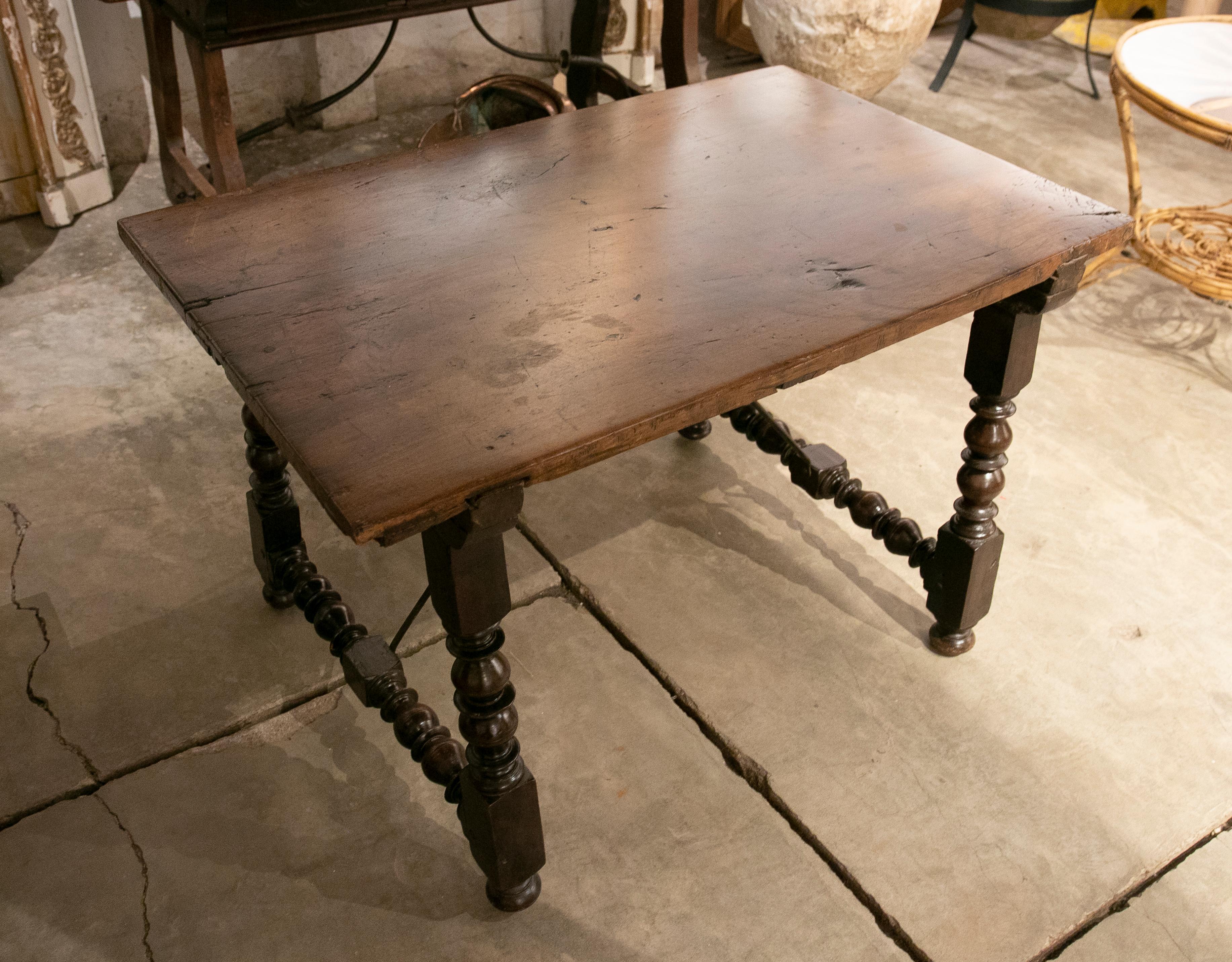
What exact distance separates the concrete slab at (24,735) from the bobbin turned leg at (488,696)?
743mm

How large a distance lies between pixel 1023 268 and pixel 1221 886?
41.7 inches

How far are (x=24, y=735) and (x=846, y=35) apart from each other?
11.2ft

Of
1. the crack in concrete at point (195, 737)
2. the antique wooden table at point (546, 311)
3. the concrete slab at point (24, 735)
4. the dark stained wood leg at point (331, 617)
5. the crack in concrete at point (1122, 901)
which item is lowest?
the crack in concrete at point (1122, 901)

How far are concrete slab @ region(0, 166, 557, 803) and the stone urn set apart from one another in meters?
2.40

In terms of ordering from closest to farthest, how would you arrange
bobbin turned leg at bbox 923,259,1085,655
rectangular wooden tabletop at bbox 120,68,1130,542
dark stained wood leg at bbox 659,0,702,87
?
1. rectangular wooden tabletop at bbox 120,68,1130,542
2. bobbin turned leg at bbox 923,259,1085,655
3. dark stained wood leg at bbox 659,0,702,87

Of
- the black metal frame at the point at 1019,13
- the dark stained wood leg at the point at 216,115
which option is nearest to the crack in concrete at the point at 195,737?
the dark stained wood leg at the point at 216,115

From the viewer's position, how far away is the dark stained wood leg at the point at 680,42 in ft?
11.8

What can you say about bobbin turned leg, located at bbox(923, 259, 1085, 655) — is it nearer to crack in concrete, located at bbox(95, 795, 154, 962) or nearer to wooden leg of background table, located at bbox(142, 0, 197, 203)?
crack in concrete, located at bbox(95, 795, 154, 962)

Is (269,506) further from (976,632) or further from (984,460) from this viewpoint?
(976,632)

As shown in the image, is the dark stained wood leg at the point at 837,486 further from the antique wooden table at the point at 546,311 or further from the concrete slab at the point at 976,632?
the concrete slab at the point at 976,632

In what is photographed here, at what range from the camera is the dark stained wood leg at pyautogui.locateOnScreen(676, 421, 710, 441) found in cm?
265

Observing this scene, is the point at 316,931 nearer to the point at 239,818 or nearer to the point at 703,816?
the point at 239,818

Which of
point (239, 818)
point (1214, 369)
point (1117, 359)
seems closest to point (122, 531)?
point (239, 818)

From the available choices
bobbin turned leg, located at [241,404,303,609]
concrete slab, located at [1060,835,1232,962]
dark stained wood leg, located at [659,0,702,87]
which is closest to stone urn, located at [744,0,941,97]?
dark stained wood leg, located at [659,0,702,87]
